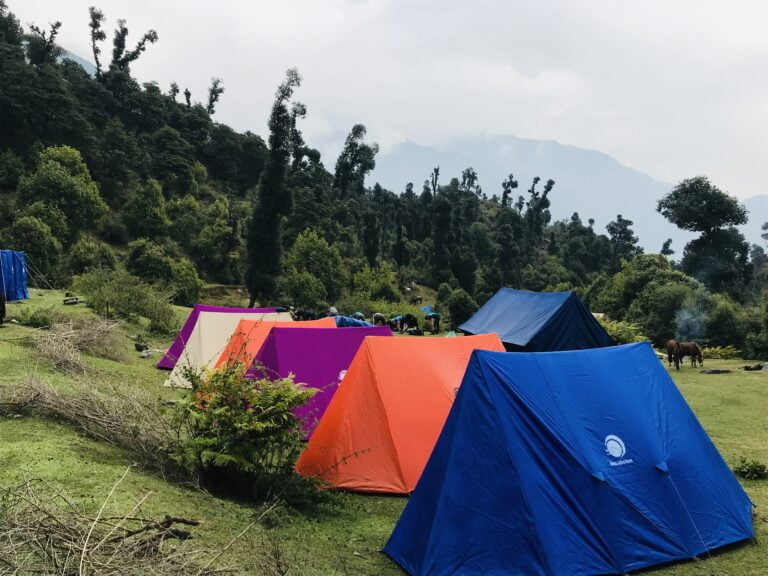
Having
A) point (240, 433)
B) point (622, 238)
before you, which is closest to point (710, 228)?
point (622, 238)

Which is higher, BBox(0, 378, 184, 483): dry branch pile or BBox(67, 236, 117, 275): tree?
BBox(67, 236, 117, 275): tree

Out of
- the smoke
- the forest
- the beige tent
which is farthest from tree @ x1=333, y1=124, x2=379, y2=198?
the beige tent

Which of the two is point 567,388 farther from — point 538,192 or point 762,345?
point 538,192

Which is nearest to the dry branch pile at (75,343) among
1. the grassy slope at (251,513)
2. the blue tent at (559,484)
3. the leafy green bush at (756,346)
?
the grassy slope at (251,513)

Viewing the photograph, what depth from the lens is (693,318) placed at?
25438 mm

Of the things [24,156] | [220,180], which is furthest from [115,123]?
[220,180]

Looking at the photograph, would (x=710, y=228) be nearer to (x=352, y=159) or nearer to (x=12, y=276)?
(x=352, y=159)

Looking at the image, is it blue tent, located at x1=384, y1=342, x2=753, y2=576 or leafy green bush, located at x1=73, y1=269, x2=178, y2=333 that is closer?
blue tent, located at x1=384, y1=342, x2=753, y2=576

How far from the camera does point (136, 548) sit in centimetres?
321

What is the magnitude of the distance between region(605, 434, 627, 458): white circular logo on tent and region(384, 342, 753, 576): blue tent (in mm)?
11

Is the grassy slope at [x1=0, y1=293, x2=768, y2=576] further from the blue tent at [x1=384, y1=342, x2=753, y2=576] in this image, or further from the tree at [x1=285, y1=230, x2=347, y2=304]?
the tree at [x1=285, y1=230, x2=347, y2=304]

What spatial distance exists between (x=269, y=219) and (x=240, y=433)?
32295 millimetres

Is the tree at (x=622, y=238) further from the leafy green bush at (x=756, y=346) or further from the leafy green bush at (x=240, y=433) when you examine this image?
the leafy green bush at (x=240, y=433)

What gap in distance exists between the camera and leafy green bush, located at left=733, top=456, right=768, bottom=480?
656cm
